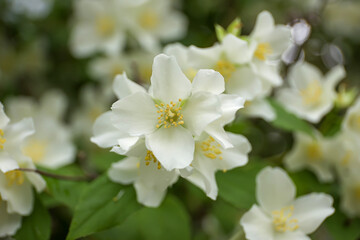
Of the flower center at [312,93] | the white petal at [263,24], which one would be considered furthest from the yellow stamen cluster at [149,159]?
the flower center at [312,93]

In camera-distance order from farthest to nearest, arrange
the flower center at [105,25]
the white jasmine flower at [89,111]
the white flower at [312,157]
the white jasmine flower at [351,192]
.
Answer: the white jasmine flower at [89,111]
the flower center at [105,25]
the white flower at [312,157]
the white jasmine flower at [351,192]

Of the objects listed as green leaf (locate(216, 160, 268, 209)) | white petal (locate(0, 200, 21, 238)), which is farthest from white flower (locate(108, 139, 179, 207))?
white petal (locate(0, 200, 21, 238))

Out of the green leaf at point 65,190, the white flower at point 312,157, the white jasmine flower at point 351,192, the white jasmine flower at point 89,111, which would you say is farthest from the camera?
the white jasmine flower at point 89,111

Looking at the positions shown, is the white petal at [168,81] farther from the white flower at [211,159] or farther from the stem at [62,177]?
the stem at [62,177]

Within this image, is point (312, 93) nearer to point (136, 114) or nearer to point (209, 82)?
point (209, 82)

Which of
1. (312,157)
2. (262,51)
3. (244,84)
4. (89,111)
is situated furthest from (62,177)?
(89,111)

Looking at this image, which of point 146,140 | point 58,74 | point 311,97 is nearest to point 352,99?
point 311,97

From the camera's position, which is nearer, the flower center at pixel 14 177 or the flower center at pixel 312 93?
the flower center at pixel 14 177
